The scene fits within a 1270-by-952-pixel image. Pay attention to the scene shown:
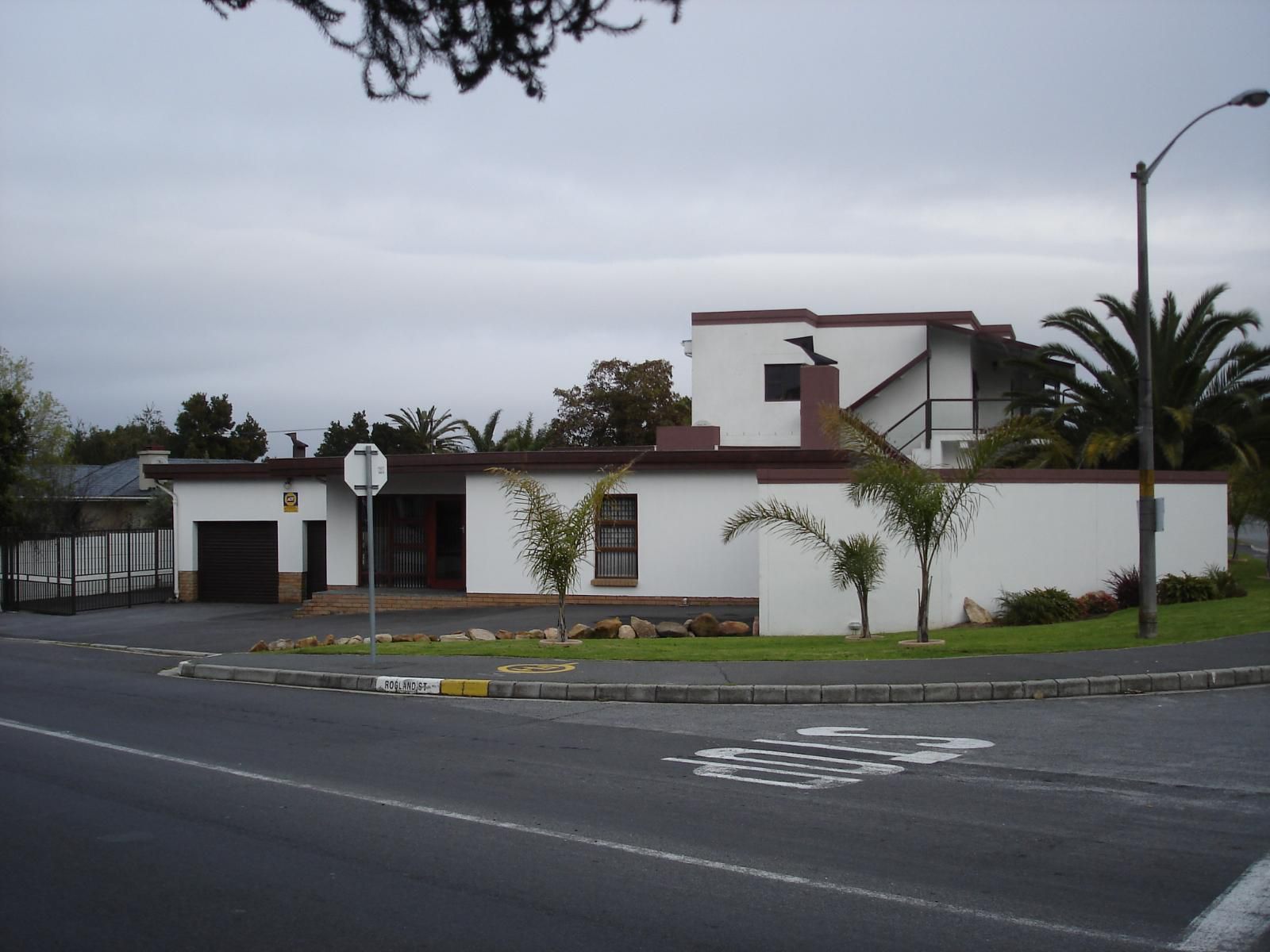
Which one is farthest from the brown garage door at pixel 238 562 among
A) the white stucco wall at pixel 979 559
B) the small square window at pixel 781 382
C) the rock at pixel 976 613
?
the rock at pixel 976 613

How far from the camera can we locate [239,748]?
1041 cm

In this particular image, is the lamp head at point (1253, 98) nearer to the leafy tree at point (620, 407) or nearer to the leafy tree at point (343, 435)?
the leafy tree at point (620, 407)

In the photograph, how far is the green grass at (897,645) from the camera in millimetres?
15227

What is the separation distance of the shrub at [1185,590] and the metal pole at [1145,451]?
5913mm

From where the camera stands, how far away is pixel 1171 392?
26156 millimetres

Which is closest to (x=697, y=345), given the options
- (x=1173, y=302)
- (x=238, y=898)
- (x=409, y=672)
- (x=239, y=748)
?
(x=1173, y=302)

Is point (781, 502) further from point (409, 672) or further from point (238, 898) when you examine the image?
point (238, 898)

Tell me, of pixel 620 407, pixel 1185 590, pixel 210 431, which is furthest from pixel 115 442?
pixel 1185 590

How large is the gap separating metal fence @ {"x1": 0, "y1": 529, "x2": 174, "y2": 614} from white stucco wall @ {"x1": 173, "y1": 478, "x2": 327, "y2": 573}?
1269 millimetres

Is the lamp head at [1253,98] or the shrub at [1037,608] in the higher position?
the lamp head at [1253,98]

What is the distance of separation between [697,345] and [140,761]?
83.6 feet

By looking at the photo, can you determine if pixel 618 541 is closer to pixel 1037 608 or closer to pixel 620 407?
pixel 1037 608

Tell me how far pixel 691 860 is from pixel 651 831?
698 millimetres

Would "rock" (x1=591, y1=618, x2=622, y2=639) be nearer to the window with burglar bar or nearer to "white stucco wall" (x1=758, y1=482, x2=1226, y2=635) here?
"white stucco wall" (x1=758, y1=482, x2=1226, y2=635)
